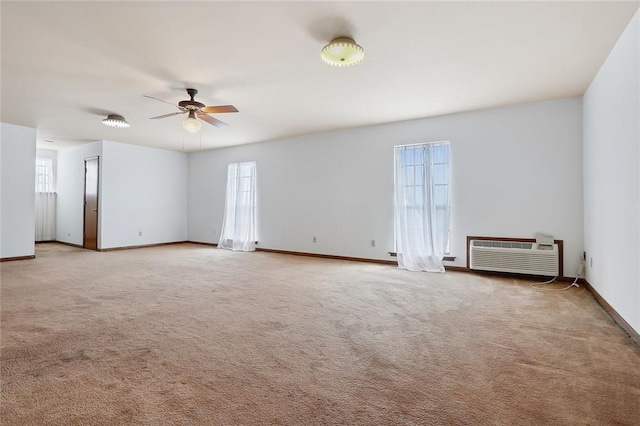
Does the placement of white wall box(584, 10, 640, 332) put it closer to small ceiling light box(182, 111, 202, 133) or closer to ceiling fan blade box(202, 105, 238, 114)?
ceiling fan blade box(202, 105, 238, 114)

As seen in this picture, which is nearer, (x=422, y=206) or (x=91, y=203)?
(x=422, y=206)

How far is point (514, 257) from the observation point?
14.5ft

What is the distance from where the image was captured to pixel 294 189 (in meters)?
6.71

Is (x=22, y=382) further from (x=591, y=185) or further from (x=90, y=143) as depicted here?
(x=90, y=143)

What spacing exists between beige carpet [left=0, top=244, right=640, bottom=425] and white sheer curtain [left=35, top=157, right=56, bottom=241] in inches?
218

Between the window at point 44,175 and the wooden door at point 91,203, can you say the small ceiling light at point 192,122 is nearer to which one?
the wooden door at point 91,203

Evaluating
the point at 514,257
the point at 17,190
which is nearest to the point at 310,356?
the point at 514,257

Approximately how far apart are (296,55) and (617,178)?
314cm

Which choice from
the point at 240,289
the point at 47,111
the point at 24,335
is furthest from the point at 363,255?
the point at 47,111

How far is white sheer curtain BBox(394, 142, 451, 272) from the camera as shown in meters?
5.00

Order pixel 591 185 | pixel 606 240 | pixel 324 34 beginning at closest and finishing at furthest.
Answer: pixel 324 34 < pixel 606 240 < pixel 591 185

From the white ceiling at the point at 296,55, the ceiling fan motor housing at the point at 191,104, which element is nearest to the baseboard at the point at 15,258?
the white ceiling at the point at 296,55

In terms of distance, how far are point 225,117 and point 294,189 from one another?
82.3 inches

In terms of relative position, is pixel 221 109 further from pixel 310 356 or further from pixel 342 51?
pixel 310 356
